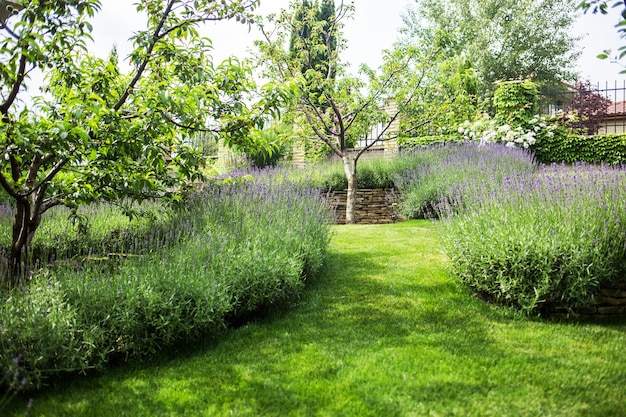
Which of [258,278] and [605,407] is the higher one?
[258,278]

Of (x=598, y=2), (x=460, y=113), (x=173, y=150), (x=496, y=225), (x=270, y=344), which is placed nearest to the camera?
(x=598, y=2)

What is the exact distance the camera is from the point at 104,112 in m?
3.22

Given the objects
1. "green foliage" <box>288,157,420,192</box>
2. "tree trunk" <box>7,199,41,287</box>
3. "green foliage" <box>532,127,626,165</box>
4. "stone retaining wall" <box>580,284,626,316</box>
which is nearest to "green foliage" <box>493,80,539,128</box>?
"green foliage" <box>532,127,626,165</box>

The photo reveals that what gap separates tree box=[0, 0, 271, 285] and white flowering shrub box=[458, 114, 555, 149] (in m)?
7.96

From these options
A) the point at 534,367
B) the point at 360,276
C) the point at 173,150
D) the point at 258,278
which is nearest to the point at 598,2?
the point at 534,367

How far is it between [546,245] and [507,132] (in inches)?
321

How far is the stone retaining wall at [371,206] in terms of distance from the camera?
950 centimetres

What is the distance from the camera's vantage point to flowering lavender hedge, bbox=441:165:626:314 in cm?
349

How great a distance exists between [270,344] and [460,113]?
6958 millimetres

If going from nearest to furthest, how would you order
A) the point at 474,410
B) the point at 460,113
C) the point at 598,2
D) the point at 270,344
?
the point at 598,2 → the point at 474,410 → the point at 270,344 → the point at 460,113

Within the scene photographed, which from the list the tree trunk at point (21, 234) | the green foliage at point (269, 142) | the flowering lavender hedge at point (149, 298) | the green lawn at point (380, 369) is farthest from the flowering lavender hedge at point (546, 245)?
the tree trunk at point (21, 234)

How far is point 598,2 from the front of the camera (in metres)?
2.17

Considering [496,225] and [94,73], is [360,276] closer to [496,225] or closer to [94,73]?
[496,225]

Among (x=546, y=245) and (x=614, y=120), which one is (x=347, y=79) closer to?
(x=546, y=245)
